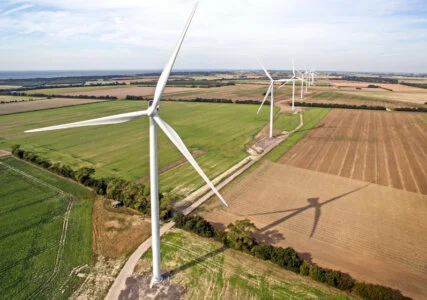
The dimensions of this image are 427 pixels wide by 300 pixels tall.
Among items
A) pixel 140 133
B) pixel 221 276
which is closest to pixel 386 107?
pixel 140 133

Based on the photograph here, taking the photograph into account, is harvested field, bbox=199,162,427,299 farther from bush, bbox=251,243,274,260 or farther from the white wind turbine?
the white wind turbine

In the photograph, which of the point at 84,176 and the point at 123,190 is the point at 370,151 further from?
the point at 84,176

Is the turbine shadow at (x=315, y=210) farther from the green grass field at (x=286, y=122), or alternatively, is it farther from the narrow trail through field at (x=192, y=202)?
the green grass field at (x=286, y=122)

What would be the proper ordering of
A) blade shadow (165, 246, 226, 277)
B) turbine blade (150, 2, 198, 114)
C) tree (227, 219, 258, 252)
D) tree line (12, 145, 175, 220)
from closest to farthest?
turbine blade (150, 2, 198, 114)
blade shadow (165, 246, 226, 277)
tree (227, 219, 258, 252)
tree line (12, 145, 175, 220)

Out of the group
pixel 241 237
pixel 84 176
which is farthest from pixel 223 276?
pixel 84 176

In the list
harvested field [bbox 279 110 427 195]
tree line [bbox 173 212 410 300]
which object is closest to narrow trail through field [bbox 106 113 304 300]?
tree line [bbox 173 212 410 300]
